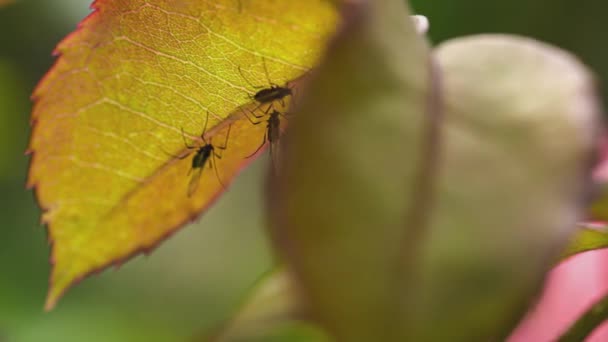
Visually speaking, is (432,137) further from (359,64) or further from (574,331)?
(574,331)

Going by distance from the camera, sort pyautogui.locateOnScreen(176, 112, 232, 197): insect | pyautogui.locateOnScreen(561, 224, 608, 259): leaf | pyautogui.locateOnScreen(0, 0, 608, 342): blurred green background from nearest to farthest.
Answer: pyautogui.locateOnScreen(561, 224, 608, 259): leaf, pyautogui.locateOnScreen(176, 112, 232, 197): insect, pyautogui.locateOnScreen(0, 0, 608, 342): blurred green background

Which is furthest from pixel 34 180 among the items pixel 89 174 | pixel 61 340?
pixel 61 340

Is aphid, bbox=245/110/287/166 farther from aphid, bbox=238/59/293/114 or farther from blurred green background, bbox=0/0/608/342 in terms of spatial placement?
blurred green background, bbox=0/0/608/342

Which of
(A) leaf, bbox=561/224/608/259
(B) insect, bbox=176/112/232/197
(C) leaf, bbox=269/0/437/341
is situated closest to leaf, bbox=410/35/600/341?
(C) leaf, bbox=269/0/437/341

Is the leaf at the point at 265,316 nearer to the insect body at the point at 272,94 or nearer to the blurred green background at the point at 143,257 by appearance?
the insect body at the point at 272,94

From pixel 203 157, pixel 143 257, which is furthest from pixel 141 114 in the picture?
pixel 143 257
